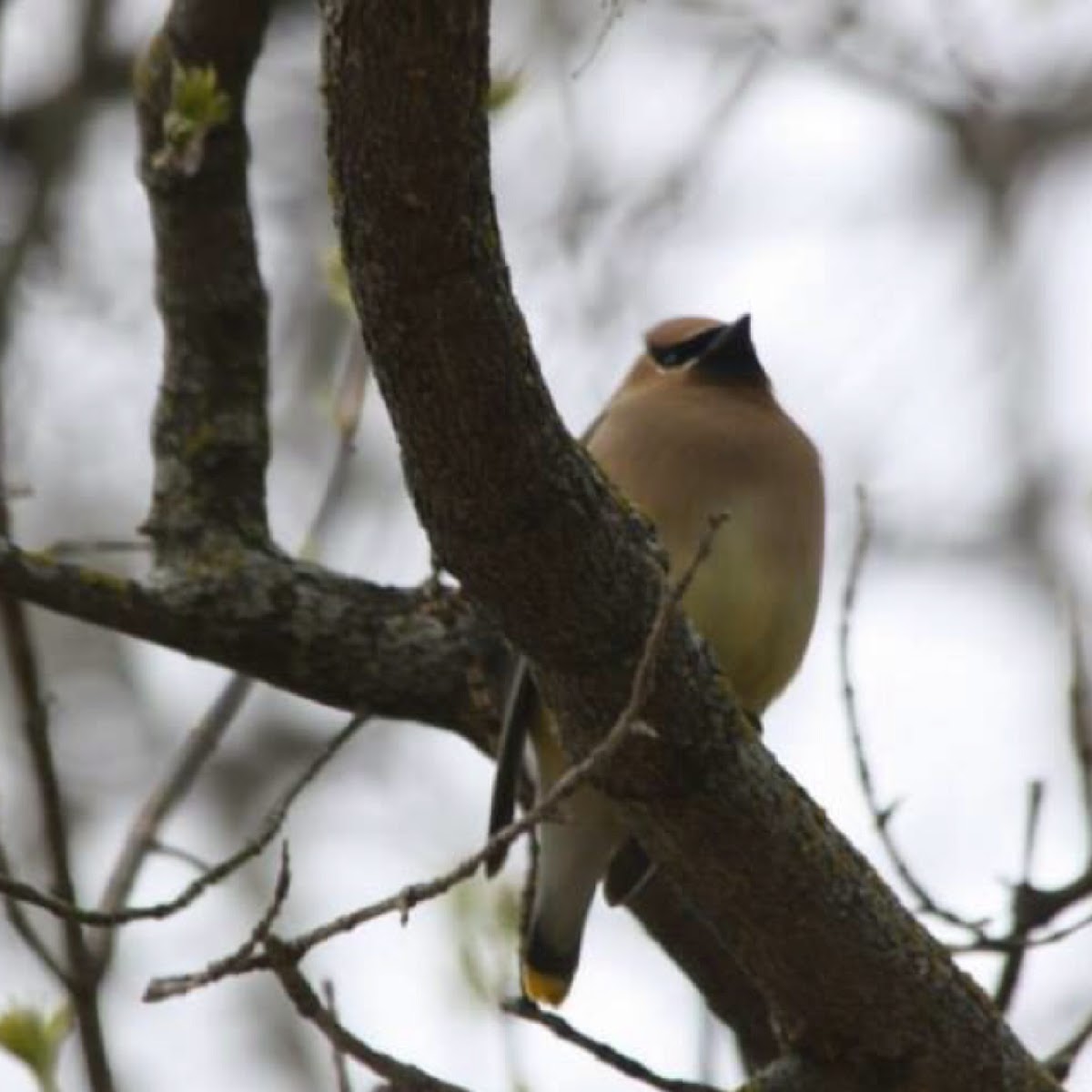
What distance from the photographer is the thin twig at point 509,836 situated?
3.35m

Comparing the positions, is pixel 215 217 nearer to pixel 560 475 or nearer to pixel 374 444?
pixel 560 475

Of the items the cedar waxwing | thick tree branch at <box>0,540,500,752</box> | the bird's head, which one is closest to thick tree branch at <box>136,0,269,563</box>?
thick tree branch at <box>0,540,500,752</box>

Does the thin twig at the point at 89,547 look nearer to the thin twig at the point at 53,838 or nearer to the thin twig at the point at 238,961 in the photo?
the thin twig at the point at 53,838

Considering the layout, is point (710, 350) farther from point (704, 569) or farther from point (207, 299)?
point (207, 299)

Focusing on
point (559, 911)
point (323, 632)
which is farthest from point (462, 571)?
point (559, 911)

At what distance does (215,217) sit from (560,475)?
5.17ft

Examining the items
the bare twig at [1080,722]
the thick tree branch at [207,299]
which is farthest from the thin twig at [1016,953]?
the thick tree branch at [207,299]

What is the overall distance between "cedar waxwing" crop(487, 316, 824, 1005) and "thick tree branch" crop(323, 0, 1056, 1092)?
1.03 m

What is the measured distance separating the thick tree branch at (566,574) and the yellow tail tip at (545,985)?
4.34ft

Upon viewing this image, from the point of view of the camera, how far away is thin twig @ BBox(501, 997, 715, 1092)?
13.1ft

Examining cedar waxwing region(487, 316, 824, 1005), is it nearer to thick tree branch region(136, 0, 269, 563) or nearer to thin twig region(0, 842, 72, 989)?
thick tree branch region(136, 0, 269, 563)

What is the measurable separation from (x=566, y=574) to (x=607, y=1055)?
2.85 ft

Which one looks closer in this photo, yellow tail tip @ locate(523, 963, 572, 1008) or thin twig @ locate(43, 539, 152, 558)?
thin twig @ locate(43, 539, 152, 558)

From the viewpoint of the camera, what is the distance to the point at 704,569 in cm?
518
